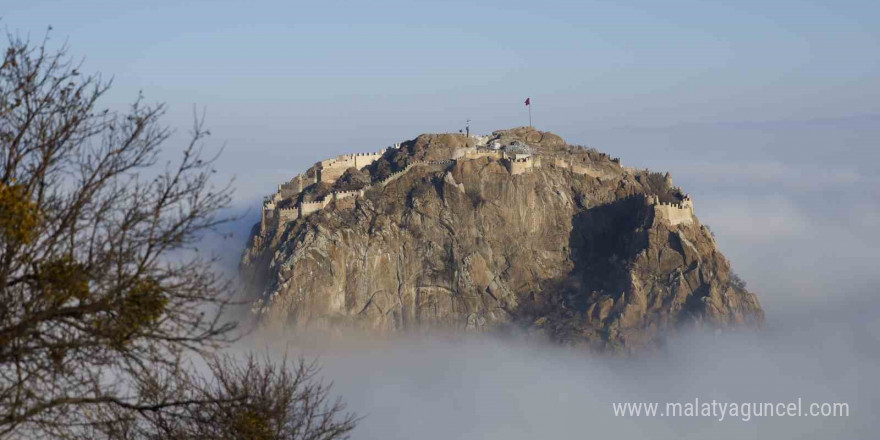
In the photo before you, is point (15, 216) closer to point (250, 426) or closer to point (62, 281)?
point (62, 281)

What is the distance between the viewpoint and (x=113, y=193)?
108 ft

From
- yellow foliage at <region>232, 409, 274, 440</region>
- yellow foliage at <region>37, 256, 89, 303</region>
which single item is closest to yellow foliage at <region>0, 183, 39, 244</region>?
yellow foliage at <region>37, 256, 89, 303</region>

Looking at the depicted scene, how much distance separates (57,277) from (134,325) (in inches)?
73.5

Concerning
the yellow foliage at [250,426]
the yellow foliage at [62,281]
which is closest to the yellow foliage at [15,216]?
the yellow foliage at [62,281]

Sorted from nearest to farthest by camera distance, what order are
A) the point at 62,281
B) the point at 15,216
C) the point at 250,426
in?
the point at 15,216
the point at 62,281
the point at 250,426

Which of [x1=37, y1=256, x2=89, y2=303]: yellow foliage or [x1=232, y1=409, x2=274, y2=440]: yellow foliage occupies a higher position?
[x1=37, y1=256, x2=89, y2=303]: yellow foliage

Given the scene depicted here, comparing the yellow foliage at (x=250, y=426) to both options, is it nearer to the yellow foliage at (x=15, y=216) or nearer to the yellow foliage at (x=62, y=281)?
the yellow foliage at (x=62, y=281)

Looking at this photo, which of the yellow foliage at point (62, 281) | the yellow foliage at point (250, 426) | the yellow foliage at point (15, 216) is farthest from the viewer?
the yellow foliage at point (250, 426)

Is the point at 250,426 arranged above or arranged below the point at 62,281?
below

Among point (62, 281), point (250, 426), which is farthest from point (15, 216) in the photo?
point (250, 426)

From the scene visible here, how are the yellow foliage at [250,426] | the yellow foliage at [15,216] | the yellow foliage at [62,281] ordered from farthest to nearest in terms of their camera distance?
the yellow foliage at [250,426] → the yellow foliage at [62,281] → the yellow foliage at [15,216]

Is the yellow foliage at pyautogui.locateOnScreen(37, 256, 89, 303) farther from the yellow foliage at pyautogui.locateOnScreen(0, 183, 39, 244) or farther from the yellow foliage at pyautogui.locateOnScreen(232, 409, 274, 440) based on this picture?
the yellow foliage at pyautogui.locateOnScreen(232, 409, 274, 440)

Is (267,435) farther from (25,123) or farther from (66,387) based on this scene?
(25,123)

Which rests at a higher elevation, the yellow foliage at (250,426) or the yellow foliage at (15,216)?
the yellow foliage at (15,216)
